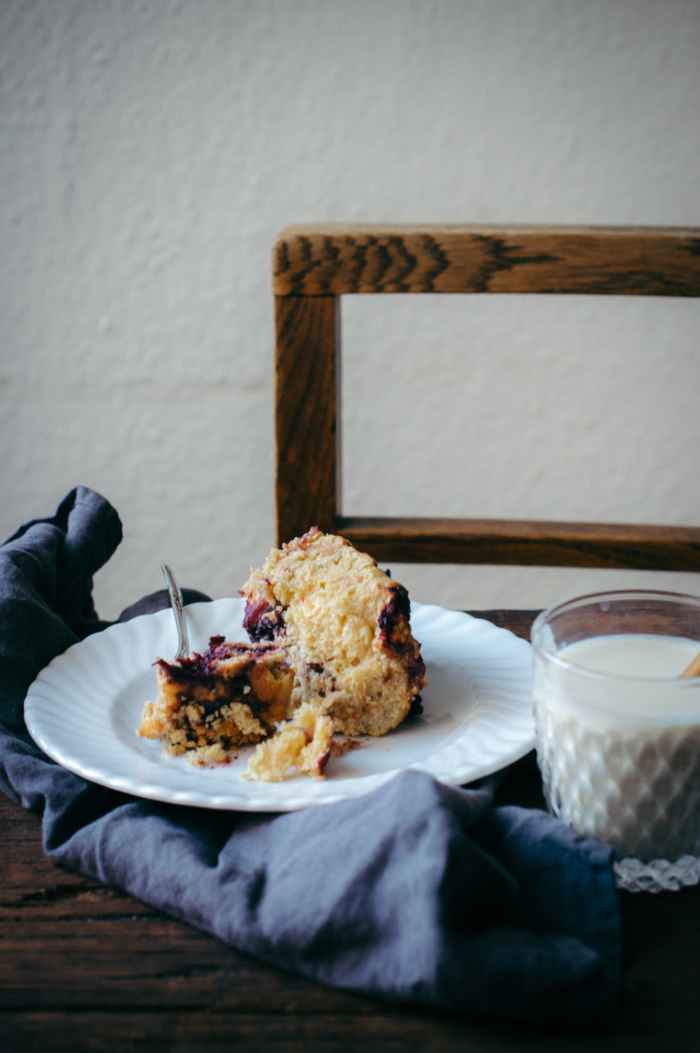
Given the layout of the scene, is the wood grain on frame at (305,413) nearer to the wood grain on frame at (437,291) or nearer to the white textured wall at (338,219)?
the wood grain on frame at (437,291)

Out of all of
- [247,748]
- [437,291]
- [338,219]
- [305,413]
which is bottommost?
[247,748]

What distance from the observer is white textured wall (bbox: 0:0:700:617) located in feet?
9.01

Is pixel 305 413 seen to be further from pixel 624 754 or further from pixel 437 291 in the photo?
pixel 624 754

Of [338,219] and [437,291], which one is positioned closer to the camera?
[437,291]

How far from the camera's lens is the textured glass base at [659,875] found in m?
0.78

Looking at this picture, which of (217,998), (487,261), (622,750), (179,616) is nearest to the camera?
(217,998)

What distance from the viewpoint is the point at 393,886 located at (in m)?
0.70

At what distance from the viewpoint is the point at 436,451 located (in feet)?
10.3

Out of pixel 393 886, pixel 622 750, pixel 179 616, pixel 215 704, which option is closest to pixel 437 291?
pixel 179 616

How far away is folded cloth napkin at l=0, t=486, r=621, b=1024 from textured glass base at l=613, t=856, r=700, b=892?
0.06m

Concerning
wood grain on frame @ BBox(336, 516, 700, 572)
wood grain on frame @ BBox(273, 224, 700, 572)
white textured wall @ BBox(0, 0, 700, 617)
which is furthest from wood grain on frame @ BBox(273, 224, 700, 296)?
white textured wall @ BBox(0, 0, 700, 617)

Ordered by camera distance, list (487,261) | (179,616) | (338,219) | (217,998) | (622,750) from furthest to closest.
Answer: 1. (338,219)
2. (487,261)
3. (179,616)
4. (622,750)
5. (217,998)

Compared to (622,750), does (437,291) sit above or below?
above

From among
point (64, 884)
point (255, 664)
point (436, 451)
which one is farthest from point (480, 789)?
point (436, 451)
